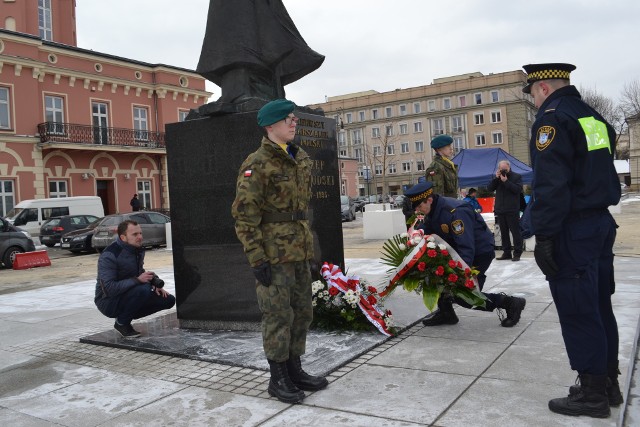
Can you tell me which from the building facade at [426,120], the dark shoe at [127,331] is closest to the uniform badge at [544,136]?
the dark shoe at [127,331]

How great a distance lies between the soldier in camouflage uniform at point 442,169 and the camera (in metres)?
7.64

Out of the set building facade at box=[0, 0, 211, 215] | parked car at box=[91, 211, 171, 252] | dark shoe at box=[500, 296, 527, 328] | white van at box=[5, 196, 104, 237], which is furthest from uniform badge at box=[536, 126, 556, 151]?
building facade at box=[0, 0, 211, 215]

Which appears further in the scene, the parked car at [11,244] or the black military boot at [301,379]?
the parked car at [11,244]

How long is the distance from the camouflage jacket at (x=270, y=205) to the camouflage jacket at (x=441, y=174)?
4.20 metres

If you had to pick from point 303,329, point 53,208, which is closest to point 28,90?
point 53,208

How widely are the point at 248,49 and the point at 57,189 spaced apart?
25.3 meters

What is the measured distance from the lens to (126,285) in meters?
5.41

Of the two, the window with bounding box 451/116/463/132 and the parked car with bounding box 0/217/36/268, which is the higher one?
the window with bounding box 451/116/463/132

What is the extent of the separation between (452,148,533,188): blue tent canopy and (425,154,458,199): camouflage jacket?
27.3 ft

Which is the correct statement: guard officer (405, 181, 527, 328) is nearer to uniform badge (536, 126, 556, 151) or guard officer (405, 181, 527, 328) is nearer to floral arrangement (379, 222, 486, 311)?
floral arrangement (379, 222, 486, 311)

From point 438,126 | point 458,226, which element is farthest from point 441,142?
point 438,126

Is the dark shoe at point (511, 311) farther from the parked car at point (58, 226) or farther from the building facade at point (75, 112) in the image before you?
the building facade at point (75, 112)

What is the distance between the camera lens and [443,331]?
5.34 meters

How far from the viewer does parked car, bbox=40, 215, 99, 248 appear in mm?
21922
